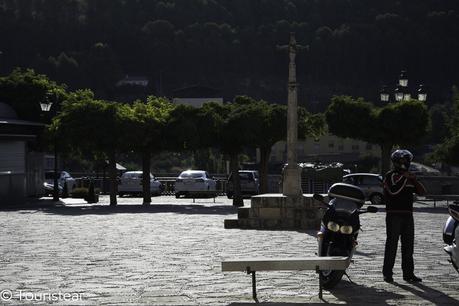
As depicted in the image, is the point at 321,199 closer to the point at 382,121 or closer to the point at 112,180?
the point at 112,180

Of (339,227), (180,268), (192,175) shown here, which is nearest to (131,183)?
(192,175)

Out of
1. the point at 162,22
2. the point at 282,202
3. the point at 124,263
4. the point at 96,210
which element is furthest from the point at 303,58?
the point at 124,263

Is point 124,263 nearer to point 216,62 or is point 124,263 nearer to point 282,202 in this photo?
point 282,202

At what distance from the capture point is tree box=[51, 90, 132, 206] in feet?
115

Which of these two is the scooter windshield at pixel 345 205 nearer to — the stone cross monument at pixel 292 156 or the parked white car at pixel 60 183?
the stone cross monument at pixel 292 156

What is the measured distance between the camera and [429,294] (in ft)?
33.0

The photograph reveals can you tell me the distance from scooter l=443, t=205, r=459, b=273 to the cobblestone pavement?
1.25ft

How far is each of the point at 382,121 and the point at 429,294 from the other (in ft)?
95.4

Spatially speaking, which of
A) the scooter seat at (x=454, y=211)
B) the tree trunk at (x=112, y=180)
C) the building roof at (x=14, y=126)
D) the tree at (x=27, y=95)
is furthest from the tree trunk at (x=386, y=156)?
the scooter seat at (x=454, y=211)

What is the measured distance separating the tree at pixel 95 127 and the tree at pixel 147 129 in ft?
1.19

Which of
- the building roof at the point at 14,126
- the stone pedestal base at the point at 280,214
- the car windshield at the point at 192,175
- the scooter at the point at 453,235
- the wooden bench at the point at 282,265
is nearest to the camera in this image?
the wooden bench at the point at 282,265

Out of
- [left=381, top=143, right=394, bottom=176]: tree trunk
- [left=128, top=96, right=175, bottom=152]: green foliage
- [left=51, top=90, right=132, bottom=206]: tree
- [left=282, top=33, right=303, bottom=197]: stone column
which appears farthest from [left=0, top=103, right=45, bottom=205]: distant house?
[left=282, top=33, right=303, bottom=197]: stone column

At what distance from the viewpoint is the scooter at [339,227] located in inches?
416

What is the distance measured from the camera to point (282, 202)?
21.7m
